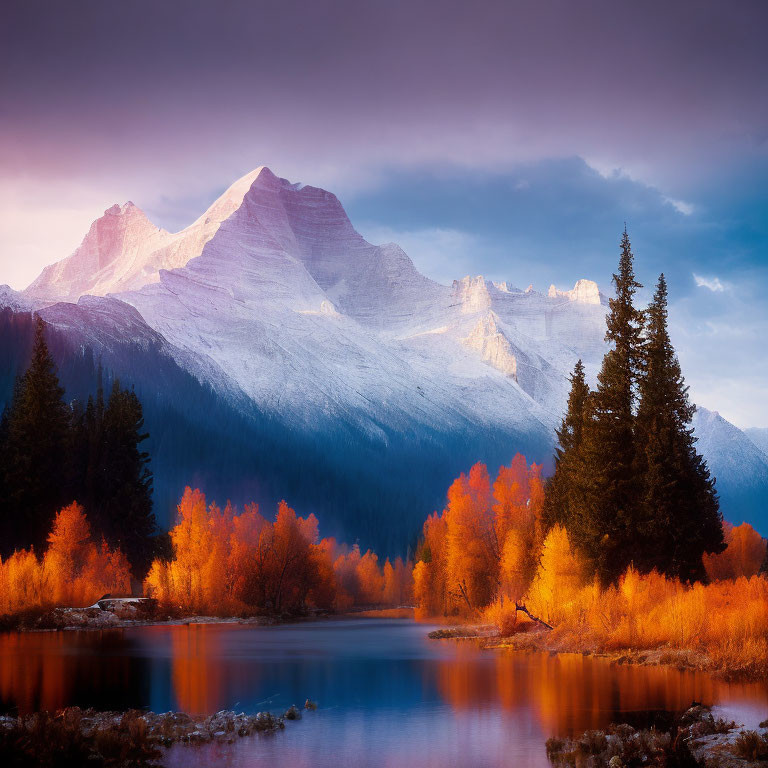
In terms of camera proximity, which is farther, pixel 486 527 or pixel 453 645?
pixel 486 527

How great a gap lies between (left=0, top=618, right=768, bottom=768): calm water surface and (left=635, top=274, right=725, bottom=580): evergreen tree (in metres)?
9.69

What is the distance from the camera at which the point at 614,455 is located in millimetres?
61906

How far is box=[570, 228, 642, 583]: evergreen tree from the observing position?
6047 cm

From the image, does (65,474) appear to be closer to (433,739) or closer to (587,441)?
(587,441)

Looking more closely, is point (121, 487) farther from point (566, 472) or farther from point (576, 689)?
point (576, 689)

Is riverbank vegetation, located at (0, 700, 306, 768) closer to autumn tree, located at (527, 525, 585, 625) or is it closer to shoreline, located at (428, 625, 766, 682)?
shoreline, located at (428, 625, 766, 682)

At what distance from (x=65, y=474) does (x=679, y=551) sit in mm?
66697

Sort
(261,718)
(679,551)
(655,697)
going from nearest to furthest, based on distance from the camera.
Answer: (261,718) → (655,697) → (679,551)

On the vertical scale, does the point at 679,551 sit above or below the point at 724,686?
above

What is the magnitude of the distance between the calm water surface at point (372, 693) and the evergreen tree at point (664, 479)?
9688 mm

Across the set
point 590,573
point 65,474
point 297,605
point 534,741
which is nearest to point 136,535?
point 65,474

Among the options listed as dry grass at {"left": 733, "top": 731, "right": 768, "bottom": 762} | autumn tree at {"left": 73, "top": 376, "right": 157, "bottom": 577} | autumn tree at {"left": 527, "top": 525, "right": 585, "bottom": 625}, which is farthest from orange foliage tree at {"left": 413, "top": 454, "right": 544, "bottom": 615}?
dry grass at {"left": 733, "top": 731, "right": 768, "bottom": 762}

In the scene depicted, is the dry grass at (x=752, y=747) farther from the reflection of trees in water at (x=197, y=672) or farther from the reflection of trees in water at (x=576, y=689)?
the reflection of trees in water at (x=197, y=672)

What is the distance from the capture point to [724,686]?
41062mm
